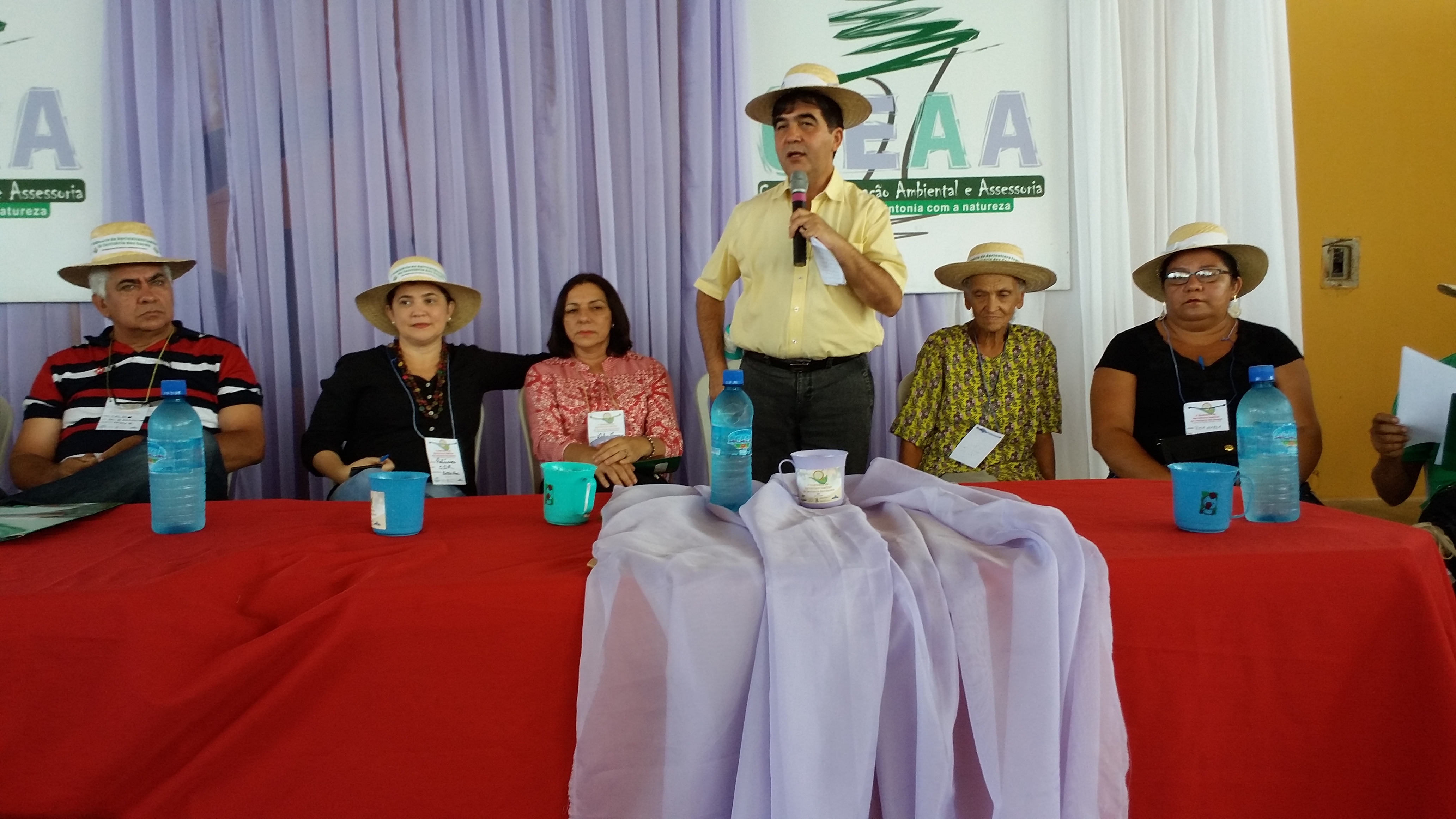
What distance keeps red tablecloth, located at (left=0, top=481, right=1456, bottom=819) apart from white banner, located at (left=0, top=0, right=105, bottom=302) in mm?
2289

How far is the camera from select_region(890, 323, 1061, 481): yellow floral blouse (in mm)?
2934

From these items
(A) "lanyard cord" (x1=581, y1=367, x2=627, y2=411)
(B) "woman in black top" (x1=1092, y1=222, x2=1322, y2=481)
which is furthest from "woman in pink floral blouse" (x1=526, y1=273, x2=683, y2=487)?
(B) "woman in black top" (x1=1092, y1=222, x2=1322, y2=481)

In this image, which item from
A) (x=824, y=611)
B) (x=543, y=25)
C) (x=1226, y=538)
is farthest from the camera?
(x=543, y=25)

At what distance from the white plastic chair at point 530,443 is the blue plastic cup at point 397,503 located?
1.30 m

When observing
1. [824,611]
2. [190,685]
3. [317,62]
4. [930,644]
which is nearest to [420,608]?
[190,685]

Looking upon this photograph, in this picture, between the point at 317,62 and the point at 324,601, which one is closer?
the point at 324,601

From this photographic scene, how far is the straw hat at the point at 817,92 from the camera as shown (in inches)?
97.6

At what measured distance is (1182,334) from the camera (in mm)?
2699

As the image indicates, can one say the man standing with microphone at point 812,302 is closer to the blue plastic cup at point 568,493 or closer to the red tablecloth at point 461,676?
the blue plastic cup at point 568,493

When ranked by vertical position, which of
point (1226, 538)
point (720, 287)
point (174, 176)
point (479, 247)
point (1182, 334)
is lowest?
point (1226, 538)

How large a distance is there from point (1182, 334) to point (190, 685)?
8.94 ft

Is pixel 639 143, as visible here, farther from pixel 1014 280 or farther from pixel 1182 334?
pixel 1182 334

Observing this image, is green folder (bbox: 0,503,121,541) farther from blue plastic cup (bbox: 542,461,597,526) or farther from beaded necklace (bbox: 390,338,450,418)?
beaded necklace (bbox: 390,338,450,418)

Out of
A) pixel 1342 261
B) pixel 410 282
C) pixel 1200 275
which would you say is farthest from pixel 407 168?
pixel 1342 261
